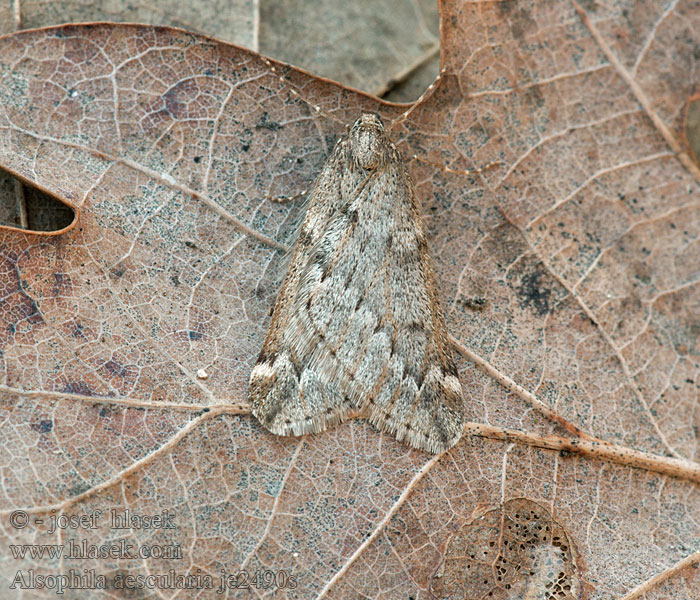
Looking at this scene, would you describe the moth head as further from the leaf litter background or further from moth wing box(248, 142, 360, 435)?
moth wing box(248, 142, 360, 435)

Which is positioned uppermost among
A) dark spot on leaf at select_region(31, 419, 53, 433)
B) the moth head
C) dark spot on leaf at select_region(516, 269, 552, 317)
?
the moth head

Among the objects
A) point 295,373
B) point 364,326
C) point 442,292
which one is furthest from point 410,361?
point 295,373

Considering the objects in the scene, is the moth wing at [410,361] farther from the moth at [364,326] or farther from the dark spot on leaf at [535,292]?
the dark spot on leaf at [535,292]

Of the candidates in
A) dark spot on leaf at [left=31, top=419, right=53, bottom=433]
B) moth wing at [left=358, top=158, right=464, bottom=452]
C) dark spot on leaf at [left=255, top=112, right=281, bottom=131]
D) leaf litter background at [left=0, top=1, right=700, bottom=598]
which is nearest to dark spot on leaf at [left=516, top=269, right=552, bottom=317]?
leaf litter background at [left=0, top=1, right=700, bottom=598]

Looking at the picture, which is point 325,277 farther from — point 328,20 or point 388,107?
point 328,20

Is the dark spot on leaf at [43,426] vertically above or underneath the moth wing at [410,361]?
underneath

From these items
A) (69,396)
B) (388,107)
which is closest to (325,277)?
(388,107)

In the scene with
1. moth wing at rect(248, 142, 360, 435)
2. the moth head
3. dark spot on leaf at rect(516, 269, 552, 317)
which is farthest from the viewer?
dark spot on leaf at rect(516, 269, 552, 317)

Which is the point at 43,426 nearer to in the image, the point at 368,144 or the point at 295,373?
the point at 295,373

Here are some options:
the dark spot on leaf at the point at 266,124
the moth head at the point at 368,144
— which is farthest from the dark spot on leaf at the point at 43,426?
the moth head at the point at 368,144
